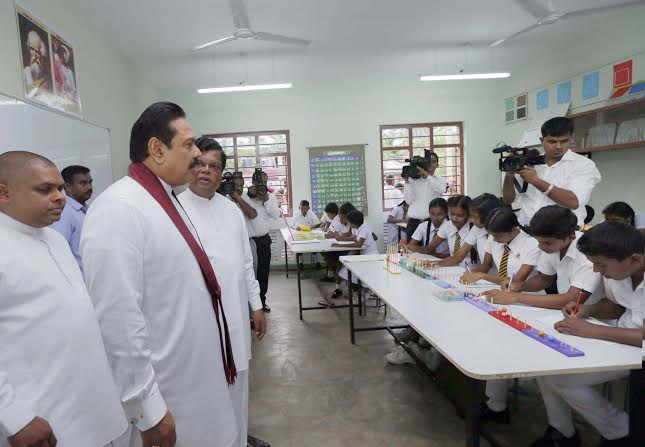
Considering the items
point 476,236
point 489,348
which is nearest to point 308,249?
point 476,236

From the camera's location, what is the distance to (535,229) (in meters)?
1.87

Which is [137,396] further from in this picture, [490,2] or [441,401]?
[490,2]

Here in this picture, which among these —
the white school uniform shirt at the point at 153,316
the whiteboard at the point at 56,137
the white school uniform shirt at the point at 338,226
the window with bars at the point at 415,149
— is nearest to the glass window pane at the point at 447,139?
the window with bars at the point at 415,149

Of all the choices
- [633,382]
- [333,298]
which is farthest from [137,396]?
[333,298]

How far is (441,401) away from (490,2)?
3.77 m

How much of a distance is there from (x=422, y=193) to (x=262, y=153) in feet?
11.1

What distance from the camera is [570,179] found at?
2.44m

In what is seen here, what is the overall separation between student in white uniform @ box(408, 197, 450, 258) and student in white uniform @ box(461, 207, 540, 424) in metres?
0.87

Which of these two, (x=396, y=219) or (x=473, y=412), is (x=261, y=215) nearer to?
(x=396, y=219)

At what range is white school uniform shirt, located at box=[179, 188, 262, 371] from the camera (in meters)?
1.60

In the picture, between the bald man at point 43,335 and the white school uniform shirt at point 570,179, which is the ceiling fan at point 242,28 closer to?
the white school uniform shirt at point 570,179

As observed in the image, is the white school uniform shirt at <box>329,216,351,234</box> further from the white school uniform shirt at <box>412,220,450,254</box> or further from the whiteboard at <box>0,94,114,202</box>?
the whiteboard at <box>0,94,114,202</box>

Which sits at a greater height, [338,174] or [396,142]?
[396,142]

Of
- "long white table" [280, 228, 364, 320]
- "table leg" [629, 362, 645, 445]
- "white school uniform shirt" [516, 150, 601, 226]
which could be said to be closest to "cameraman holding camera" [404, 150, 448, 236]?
"long white table" [280, 228, 364, 320]
